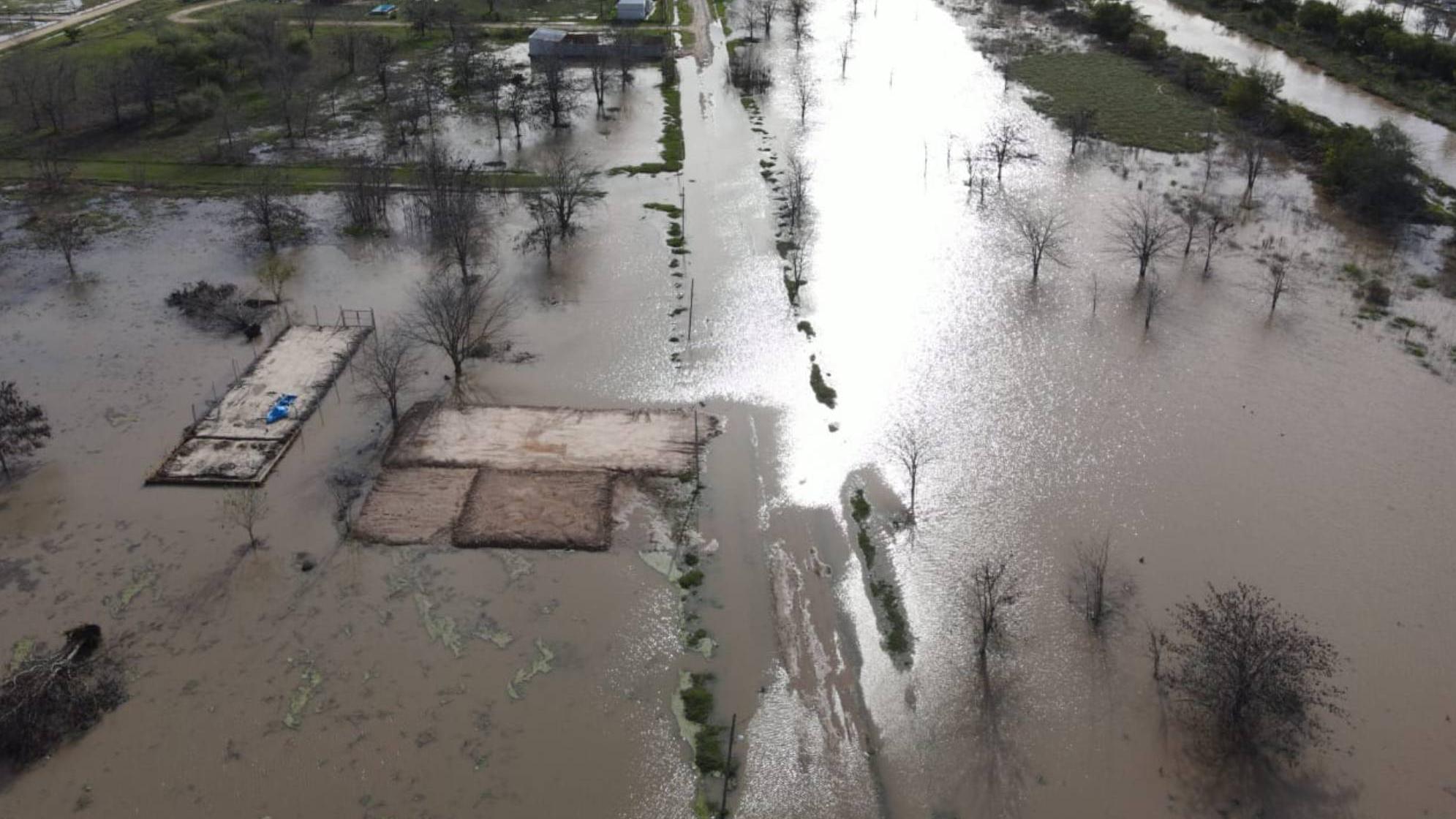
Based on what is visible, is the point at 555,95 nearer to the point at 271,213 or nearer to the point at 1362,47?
the point at 271,213

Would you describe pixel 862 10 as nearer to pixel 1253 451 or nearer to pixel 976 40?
pixel 976 40

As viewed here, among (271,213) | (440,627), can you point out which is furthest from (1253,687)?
(271,213)

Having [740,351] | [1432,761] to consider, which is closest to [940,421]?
[740,351]

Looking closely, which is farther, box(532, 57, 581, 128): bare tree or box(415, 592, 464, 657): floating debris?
box(532, 57, 581, 128): bare tree

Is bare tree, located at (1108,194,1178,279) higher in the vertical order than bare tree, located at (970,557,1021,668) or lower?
A: higher

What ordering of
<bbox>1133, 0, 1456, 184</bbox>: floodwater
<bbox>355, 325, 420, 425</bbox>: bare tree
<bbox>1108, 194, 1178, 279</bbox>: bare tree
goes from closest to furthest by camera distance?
<bbox>355, 325, 420, 425</bbox>: bare tree → <bbox>1108, 194, 1178, 279</bbox>: bare tree → <bbox>1133, 0, 1456, 184</bbox>: floodwater

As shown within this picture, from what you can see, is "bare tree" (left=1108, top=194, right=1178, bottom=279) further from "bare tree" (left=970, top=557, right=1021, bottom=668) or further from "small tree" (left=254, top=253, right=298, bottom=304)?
"small tree" (left=254, top=253, right=298, bottom=304)

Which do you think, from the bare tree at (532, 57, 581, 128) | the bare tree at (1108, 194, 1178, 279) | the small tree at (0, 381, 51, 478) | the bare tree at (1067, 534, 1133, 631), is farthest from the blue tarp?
the bare tree at (1108, 194, 1178, 279)
